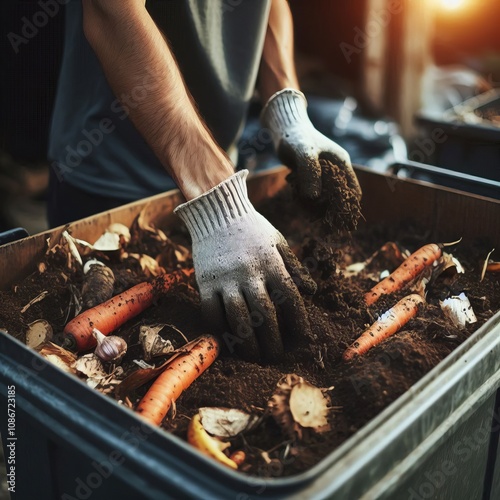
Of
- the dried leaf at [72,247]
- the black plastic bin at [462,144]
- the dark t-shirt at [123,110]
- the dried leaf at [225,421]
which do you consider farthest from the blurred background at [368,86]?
the dried leaf at [225,421]

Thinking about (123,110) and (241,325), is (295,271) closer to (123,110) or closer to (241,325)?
(241,325)

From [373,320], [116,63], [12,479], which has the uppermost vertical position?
[116,63]

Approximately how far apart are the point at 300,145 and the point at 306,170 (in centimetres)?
9

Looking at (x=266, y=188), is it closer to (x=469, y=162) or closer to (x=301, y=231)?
(x=301, y=231)

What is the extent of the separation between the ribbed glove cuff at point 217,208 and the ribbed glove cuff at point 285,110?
0.54 metres

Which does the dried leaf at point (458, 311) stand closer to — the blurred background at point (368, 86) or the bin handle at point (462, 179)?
the bin handle at point (462, 179)

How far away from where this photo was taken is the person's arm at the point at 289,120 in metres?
1.78

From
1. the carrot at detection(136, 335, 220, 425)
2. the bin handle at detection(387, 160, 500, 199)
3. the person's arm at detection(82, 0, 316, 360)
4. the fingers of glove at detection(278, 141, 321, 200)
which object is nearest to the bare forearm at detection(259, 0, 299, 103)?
the fingers of glove at detection(278, 141, 321, 200)

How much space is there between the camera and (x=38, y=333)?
150cm

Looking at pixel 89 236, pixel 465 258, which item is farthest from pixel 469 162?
pixel 89 236

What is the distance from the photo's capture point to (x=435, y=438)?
3.67 feet

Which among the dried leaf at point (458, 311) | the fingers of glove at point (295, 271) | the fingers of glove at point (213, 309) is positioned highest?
the fingers of glove at point (295, 271)

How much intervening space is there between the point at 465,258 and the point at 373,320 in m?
0.48

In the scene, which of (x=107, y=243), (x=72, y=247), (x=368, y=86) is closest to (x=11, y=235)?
(x=72, y=247)
